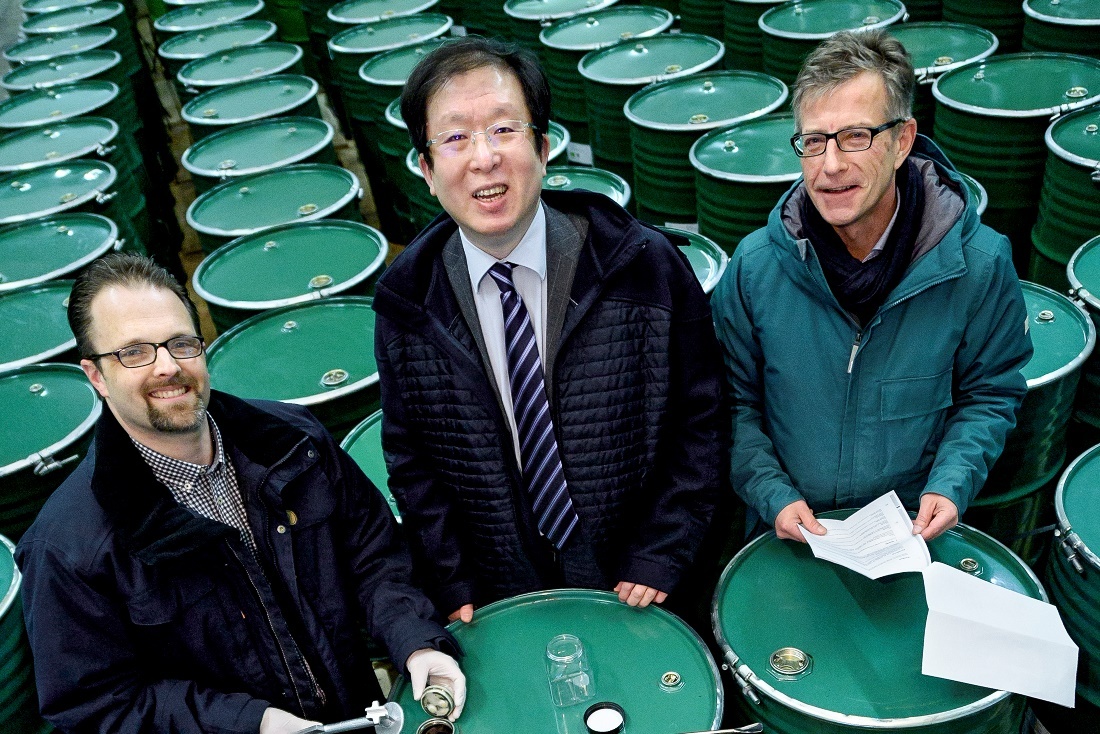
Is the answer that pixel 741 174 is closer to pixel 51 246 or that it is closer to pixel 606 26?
pixel 606 26

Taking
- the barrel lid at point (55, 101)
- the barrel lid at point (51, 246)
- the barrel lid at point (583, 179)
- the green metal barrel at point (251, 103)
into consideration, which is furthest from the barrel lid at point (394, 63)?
the barrel lid at point (51, 246)

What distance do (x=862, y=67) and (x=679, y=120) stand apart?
2736 millimetres

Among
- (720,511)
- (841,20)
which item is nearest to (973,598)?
(720,511)

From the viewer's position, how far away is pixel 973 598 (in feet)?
7.52

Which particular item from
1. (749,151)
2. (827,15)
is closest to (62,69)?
(827,15)

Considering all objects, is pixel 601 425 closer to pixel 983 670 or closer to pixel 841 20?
pixel 983 670

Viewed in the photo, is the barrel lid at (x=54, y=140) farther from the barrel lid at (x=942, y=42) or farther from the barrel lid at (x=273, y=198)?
the barrel lid at (x=942, y=42)

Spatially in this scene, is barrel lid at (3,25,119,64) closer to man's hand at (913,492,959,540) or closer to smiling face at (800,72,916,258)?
smiling face at (800,72,916,258)

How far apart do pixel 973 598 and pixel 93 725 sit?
1.98 meters

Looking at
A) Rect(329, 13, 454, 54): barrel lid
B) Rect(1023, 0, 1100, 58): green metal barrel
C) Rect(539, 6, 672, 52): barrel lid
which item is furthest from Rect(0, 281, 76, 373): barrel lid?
Rect(1023, 0, 1100, 58): green metal barrel

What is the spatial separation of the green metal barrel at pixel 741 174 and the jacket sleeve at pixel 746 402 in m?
1.49

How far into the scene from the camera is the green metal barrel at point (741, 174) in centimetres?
419

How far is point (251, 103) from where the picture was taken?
679 cm

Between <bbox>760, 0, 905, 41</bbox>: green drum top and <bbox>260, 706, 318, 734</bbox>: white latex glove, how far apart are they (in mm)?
4554
